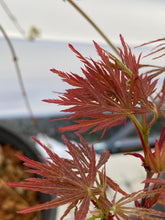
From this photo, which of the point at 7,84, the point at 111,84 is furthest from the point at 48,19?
the point at 111,84

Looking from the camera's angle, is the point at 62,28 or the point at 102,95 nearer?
the point at 102,95

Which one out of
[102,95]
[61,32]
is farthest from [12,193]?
[61,32]

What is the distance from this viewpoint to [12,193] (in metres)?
0.31

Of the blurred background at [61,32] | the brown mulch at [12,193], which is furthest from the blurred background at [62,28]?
the brown mulch at [12,193]

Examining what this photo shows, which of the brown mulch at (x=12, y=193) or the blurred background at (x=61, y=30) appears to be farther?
the blurred background at (x=61, y=30)

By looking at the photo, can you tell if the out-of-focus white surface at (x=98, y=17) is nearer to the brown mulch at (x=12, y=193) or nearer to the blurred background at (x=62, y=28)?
the blurred background at (x=62, y=28)

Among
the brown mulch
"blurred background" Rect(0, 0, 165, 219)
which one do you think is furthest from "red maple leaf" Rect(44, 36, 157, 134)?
"blurred background" Rect(0, 0, 165, 219)

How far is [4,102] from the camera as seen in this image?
637 mm

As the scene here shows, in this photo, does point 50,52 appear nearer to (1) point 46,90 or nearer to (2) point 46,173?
(1) point 46,90

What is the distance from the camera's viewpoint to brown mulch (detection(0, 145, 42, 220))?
0.95ft

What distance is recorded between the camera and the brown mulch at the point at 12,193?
29 cm

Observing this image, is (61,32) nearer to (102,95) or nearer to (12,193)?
(12,193)

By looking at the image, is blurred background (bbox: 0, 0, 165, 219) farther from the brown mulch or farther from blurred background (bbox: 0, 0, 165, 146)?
the brown mulch

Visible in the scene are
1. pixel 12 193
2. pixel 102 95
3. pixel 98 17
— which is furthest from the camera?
pixel 98 17
